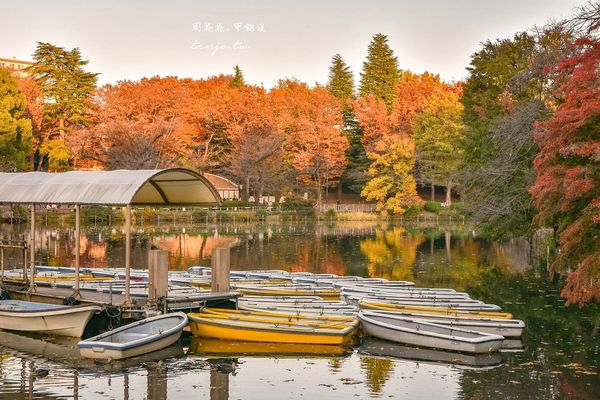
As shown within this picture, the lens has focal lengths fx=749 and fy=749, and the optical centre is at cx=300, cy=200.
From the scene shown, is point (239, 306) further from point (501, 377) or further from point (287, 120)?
point (287, 120)

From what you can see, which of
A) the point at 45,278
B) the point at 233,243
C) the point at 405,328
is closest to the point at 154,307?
the point at 405,328

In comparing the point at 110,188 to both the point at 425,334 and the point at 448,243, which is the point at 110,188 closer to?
the point at 425,334

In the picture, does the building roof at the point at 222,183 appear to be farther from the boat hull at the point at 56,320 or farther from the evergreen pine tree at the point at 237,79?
the boat hull at the point at 56,320

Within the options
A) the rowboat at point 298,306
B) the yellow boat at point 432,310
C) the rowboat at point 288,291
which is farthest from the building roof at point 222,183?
the yellow boat at point 432,310

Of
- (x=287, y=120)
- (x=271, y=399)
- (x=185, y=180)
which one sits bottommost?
(x=271, y=399)

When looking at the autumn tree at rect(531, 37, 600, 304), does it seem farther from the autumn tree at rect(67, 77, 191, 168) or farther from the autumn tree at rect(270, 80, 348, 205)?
the autumn tree at rect(270, 80, 348, 205)

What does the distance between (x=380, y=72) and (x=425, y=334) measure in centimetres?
8714

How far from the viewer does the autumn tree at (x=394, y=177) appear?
73.0 metres

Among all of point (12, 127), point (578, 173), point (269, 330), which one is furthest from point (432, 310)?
point (12, 127)

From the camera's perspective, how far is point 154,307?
18688 millimetres

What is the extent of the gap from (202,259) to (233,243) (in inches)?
379

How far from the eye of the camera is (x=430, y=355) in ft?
56.3

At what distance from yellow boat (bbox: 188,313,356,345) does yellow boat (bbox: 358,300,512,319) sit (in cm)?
256

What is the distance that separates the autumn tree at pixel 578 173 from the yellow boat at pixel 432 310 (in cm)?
224
